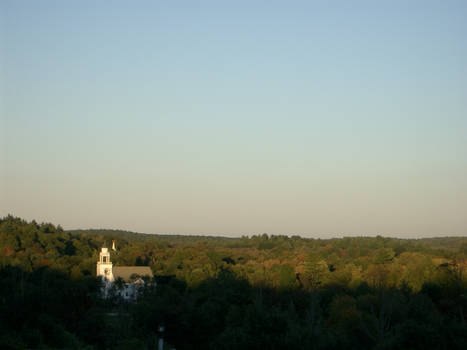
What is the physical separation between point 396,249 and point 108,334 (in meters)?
92.6

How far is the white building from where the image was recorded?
241ft

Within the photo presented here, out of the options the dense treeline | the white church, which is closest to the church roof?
the white church

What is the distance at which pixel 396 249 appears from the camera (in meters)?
122

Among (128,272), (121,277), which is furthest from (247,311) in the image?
(128,272)

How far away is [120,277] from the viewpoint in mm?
79875

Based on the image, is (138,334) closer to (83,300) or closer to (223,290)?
(83,300)

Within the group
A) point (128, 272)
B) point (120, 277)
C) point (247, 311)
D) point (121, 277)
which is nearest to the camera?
point (247, 311)

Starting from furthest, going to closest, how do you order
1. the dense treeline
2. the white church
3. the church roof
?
the church roof < the white church < the dense treeline

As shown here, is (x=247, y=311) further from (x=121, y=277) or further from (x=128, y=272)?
(x=128, y=272)

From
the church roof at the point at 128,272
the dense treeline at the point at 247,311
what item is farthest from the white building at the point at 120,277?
the dense treeline at the point at 247,311

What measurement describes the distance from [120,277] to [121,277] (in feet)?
2.70

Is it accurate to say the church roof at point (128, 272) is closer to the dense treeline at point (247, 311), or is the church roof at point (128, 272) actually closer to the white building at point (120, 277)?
the white building at point (120, 277)

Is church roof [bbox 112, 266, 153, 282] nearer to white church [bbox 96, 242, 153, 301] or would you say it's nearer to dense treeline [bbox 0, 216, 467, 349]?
white church [bbox 96, 242, 153, 301]

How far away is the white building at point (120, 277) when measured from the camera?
73.3 metres
